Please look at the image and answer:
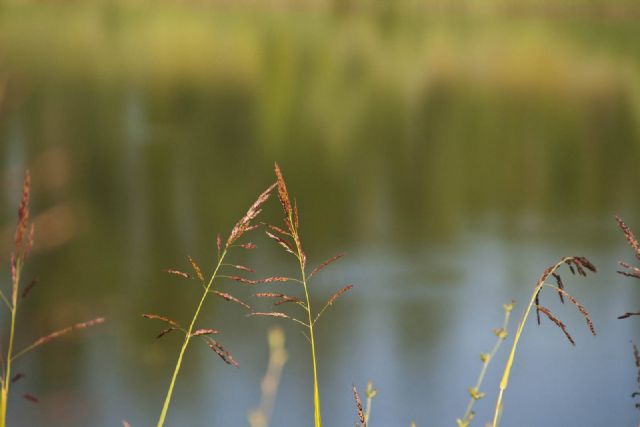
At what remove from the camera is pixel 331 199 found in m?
8.98

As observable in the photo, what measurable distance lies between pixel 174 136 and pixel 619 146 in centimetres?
494

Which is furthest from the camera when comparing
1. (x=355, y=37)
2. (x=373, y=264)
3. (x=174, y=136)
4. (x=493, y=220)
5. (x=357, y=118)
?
(x=355, y=37)

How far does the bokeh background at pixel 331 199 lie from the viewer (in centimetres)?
476

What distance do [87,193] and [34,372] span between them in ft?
13.2

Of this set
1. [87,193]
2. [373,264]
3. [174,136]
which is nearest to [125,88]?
[174,136]

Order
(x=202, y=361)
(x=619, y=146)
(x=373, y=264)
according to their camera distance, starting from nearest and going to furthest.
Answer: (x=202, y=361)
(x=373, y=264)
(x=619, y=146)

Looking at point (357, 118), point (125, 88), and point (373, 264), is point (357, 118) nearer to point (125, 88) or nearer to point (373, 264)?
point (125, 88)

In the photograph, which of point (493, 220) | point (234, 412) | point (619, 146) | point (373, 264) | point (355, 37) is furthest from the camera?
point (355, 37)

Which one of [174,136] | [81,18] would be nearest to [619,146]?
[174,136]

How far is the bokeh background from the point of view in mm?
4762

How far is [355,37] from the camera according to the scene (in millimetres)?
20547

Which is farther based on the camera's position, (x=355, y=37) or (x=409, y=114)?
(x=355, y=37)

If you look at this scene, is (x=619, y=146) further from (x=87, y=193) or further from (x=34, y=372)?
(x=34, y=372)

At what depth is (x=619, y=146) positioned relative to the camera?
12.3 metres
